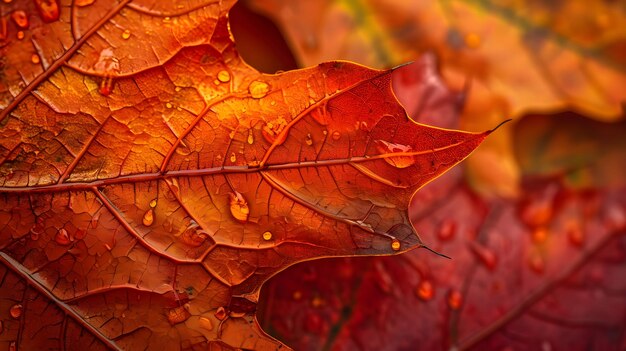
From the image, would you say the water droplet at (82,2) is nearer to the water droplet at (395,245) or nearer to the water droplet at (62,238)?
the water droplet at (62,238)

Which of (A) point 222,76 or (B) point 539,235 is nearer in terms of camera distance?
(A) point 222,76

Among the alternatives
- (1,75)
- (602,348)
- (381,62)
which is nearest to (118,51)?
(1,75)

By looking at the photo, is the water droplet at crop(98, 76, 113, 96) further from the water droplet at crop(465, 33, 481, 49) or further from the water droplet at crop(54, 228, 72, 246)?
the water droplet at crop(465, 33, 481, 49)

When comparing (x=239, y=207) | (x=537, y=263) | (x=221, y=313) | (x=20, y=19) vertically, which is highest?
(x=20, y=19)

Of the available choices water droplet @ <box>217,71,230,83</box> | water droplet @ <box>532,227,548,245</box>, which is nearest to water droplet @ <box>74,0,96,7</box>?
water droplet @ <box>217,71,230,83</box>

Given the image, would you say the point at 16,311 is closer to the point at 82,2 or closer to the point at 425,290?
the point at 82,2

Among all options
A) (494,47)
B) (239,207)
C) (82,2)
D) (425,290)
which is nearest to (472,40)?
(494,47)
